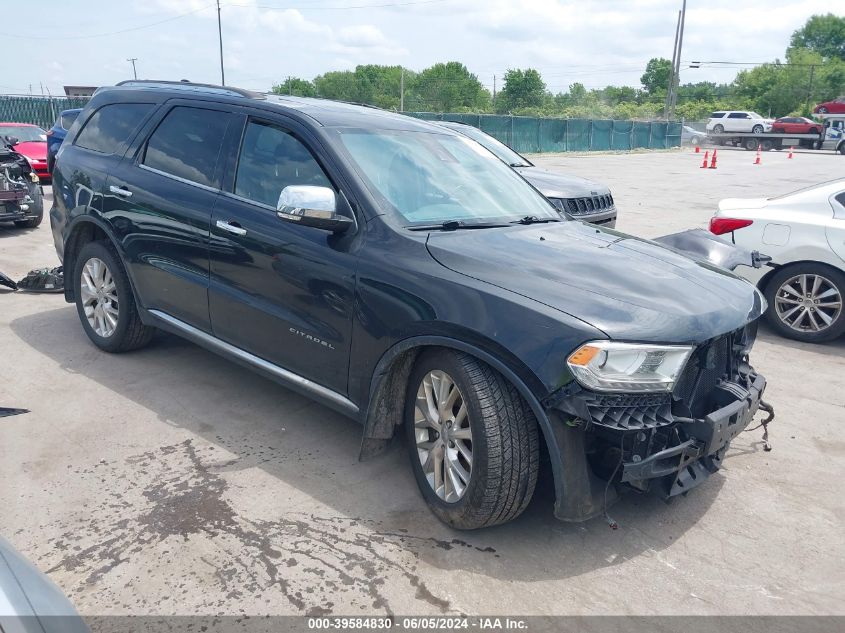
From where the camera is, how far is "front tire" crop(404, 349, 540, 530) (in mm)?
3031

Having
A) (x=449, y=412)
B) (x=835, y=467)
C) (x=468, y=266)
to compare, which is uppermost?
(x=468, y=266)

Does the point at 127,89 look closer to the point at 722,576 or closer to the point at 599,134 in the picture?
the point at 722,576

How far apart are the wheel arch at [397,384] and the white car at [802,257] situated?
436cm

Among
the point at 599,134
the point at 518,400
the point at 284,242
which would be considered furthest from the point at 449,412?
the point at 599,134

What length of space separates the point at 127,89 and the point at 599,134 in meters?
42.4

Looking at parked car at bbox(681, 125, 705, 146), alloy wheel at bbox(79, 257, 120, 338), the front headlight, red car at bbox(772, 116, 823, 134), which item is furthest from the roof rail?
parked car at bbox(681, 125, 705, 146)

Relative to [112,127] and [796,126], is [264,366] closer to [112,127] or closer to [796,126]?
[112,127]

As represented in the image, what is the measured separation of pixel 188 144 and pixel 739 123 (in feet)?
179

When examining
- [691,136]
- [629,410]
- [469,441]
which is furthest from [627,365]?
[691,136]

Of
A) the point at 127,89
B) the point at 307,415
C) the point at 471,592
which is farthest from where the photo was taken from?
the point at 127,89

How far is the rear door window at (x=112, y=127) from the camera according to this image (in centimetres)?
512

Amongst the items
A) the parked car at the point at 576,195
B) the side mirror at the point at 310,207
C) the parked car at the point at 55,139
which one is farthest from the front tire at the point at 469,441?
the parked car at the point at 55,139

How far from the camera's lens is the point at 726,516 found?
3.57 meters

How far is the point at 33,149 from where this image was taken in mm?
15797
